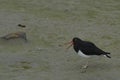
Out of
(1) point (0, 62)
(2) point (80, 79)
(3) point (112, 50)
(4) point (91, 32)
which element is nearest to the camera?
(2) point (80, 79)

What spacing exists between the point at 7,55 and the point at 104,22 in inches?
182

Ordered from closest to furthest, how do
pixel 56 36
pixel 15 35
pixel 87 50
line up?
pixel 87 50
pixel 15 35
pixel 56 36

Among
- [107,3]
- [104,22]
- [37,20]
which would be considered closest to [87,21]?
[104,22]

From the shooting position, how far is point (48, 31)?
48.7ft

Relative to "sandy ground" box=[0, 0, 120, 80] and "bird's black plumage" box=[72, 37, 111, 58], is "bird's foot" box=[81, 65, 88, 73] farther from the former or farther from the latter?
"bird's black plumage" box=[72, 37, 111, 58]

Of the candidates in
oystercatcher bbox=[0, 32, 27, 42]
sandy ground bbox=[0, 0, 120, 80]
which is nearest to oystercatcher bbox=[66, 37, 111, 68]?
sandy ground bbox=[0, 0, 120, 80]

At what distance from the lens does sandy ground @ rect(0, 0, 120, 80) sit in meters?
11.1

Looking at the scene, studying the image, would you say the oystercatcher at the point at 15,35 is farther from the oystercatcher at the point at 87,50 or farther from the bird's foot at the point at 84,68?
the bird's foot at the point at 84,68

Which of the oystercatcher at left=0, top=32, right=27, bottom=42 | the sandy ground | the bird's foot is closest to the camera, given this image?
the sandy ground

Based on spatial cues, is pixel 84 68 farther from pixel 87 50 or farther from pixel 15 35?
pixel 15 35

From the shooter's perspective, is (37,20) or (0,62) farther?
(37,20)

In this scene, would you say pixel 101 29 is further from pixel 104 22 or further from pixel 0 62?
pixel 0 62

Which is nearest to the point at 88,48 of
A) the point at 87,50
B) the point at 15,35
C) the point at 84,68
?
the point at 87,50

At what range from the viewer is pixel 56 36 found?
14.4 metres
